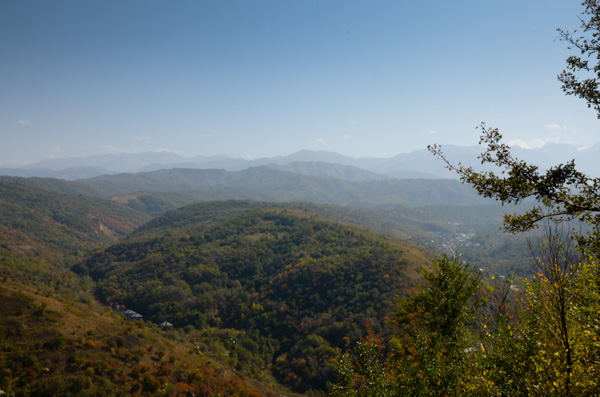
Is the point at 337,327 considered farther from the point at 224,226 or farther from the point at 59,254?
the point at 59,254

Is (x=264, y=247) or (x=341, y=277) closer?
(x=341, y=277)

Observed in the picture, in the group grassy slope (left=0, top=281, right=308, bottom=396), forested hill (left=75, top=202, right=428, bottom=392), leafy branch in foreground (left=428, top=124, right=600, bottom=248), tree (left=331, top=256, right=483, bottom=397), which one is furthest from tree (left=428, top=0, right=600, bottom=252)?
forested hill (left=75, top=202, right=428, bottom=392)

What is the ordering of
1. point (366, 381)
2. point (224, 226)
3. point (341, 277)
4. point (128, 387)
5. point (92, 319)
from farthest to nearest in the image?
point (224, 226) → point (341, 277) → point (92, 319) → point (128, 387) → point (366, 381)

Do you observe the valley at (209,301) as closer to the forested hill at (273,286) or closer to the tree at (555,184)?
the forested hill at (273,286)

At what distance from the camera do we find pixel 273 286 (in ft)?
366

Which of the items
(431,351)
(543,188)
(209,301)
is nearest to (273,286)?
(209,301)

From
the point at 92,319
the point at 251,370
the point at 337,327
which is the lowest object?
the point at 251,370

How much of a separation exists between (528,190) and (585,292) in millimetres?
3685

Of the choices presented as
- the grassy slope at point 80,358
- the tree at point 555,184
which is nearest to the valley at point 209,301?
the grassy slope at point 80,358

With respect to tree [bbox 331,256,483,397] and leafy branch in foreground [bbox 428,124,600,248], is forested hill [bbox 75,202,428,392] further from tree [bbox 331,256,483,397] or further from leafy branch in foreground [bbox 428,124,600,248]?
leafy branch in foreground [bbox 428,124,600,248]

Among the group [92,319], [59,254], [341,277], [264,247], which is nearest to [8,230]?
[59,254]

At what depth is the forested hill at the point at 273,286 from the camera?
77.3m

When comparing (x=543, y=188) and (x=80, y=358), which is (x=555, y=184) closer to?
(x=543, y=188)

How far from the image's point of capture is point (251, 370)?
238ft
